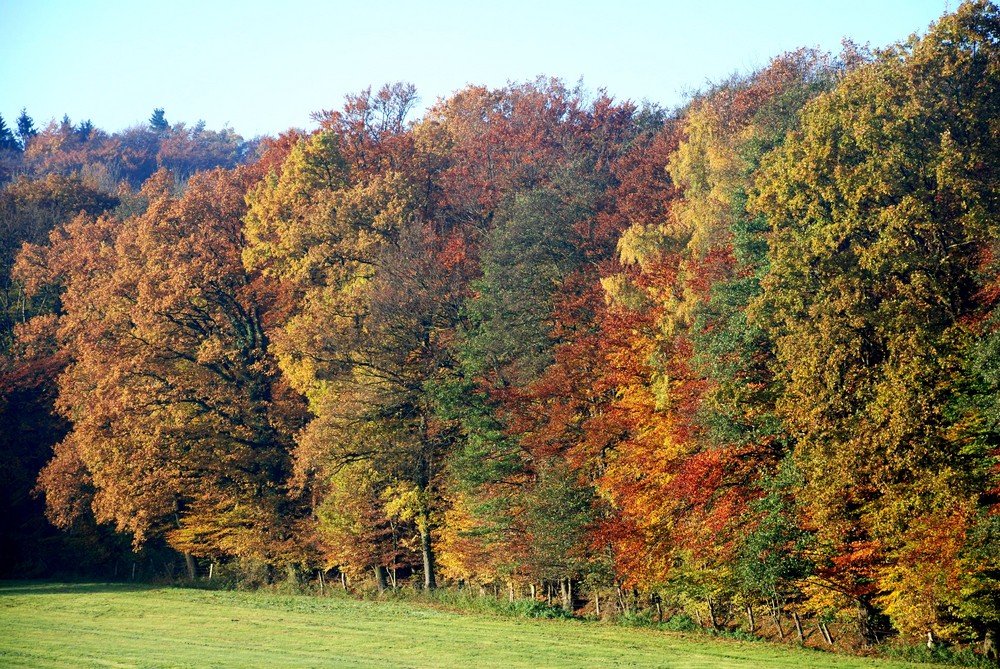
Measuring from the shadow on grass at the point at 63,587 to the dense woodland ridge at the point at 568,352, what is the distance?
9.57 feet

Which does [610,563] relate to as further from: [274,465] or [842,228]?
[274,465]

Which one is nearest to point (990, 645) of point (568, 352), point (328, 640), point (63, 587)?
point (328, 640)

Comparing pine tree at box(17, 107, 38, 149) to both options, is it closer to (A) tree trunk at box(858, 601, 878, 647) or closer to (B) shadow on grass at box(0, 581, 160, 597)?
(B) shadow on grass at box(0, 581, 160, 597)

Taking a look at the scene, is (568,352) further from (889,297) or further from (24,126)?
(24,126)

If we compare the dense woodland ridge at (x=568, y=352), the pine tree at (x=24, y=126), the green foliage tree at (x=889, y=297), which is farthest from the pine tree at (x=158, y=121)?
the green foliage tree at (x=889, y=297)

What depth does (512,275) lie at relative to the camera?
134ft

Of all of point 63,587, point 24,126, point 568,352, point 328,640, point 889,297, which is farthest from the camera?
point 24,126

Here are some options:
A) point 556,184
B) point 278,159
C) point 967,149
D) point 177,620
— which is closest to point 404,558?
point 177,620

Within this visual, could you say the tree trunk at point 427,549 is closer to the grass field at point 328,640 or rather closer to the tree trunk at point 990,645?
the grass field at point 328,640

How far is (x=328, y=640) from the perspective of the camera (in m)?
28.4

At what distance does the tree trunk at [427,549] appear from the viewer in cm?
4238

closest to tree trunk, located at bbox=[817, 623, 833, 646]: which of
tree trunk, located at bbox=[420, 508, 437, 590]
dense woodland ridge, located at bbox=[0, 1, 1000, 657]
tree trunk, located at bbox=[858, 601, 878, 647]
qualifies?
dense woodland ridge, located at bbox=[0, 1, 1000, 657]

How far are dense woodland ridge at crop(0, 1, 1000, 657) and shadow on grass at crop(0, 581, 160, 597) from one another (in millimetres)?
2915

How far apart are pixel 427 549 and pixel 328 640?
48.4 ft
